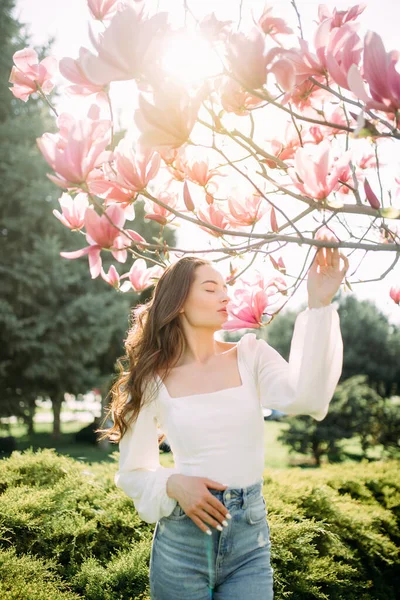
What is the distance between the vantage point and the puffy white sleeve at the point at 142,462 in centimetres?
190

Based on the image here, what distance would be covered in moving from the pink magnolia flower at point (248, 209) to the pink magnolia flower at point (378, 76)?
634 mm

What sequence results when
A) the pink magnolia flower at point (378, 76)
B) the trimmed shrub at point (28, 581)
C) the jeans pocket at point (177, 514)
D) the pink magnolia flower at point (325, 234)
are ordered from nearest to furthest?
the pink magnolia flower at point (378, 76) < the pink magnolia flower at point (325, 234) < the jeans pocket at point (177, 514) < the trimmed shrub at point (28, 581)

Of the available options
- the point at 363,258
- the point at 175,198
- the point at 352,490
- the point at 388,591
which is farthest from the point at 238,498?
the point at 352,490

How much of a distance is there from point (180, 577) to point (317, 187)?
123cm

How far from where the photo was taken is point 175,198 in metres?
1.77

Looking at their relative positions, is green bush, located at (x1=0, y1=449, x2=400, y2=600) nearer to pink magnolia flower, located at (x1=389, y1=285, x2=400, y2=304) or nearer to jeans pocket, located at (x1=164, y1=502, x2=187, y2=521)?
jeans pocket, located at (x1=164, y1=502, x2=187, y2=521)

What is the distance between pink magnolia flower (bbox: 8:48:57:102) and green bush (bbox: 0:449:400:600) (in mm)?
1672

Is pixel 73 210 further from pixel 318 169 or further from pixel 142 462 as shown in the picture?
pixel 142 462

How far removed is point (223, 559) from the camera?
5.53 ft

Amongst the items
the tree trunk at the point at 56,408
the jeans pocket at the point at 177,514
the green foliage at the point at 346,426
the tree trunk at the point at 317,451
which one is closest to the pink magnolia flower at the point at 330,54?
the jeans pocket at the point at 177,514

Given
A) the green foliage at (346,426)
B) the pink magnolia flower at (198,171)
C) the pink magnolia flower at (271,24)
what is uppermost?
the pink magnolia flower at (271,24)

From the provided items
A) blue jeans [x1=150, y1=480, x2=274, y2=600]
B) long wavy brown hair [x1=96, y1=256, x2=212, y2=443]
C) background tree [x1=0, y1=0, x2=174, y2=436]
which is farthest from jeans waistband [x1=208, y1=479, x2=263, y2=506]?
background tree [x1=0, y1=0, x2=174, y2=436]

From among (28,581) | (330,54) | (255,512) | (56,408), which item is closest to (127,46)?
(330,54)

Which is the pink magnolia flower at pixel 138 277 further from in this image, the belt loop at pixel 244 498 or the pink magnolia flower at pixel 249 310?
the belt loop at pixel 244 498
